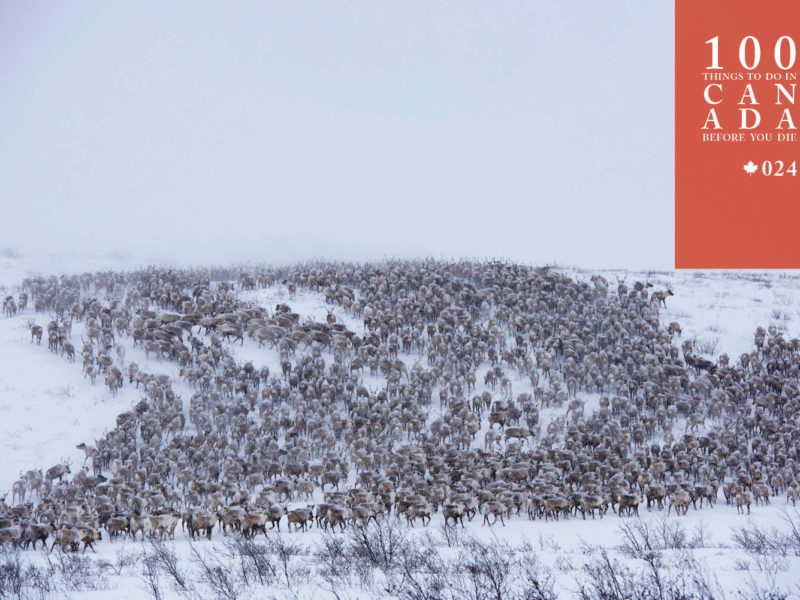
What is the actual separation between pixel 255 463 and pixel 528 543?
1234cm

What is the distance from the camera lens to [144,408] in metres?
31.2

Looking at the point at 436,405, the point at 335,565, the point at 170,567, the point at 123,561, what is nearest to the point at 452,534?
the point at 335,565

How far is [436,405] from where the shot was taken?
1325 inches

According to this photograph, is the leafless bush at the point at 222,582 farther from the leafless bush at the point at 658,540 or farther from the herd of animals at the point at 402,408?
the leafless bush at the point at 658,540

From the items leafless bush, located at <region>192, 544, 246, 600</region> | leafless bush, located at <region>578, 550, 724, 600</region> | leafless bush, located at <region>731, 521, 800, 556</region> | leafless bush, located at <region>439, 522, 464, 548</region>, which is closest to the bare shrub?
leafless bush, located at <region>731, 521, 800, 556</region>

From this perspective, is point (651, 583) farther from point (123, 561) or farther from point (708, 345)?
point (708, 345)

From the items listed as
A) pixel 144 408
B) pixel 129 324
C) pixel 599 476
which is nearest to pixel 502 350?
pixel 599 476

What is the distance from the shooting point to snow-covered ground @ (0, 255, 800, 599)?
53.1 ft

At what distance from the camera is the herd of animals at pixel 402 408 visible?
24328 mm

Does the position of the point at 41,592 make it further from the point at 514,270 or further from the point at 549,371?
the point at 514,270

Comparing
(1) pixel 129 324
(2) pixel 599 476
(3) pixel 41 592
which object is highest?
(1) pixel 129 324

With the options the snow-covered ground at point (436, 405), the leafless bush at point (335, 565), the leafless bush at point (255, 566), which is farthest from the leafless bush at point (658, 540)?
the leafless bush at point (255, 566)

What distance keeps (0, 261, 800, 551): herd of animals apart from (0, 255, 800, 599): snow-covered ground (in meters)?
0.71

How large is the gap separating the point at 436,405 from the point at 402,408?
2.06 meters
